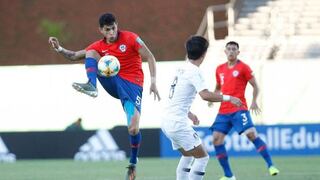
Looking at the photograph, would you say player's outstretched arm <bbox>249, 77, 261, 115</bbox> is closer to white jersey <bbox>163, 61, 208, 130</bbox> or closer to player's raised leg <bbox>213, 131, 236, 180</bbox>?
player's raised leg <bbox>213, 131, 236, 180</bbox>

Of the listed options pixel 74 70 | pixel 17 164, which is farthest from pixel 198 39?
pixel 74 70

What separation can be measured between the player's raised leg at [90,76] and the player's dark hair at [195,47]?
2047mm

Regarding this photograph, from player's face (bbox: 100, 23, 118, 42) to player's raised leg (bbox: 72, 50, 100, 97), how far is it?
1.00ft

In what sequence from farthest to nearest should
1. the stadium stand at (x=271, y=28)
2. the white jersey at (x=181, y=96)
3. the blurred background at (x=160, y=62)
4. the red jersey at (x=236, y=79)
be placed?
the stadium stand at (x=271, y=28) → the blurred background at (x=160, y=62) → the red jersey at (x=236, y=79) → the white jersey at (x=181, y=96)

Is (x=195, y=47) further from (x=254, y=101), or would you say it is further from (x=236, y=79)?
(x=254, y=101)

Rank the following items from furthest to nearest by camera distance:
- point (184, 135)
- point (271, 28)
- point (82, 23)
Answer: point (82, 23)
point (271, 28)
point (184, 135)

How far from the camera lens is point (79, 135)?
24.9 metres

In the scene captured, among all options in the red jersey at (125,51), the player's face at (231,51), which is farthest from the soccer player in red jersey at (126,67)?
the player's face at (231,51)

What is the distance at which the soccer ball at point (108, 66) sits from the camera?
14.9m

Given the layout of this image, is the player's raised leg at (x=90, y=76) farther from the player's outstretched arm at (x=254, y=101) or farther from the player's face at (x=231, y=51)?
the player's outstretched arm at (x=254, y=101)

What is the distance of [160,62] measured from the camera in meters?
27.5

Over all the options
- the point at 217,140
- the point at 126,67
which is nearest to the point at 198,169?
the point at 126,67

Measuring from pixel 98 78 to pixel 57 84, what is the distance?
38.2 ft

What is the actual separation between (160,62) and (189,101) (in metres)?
14.4
